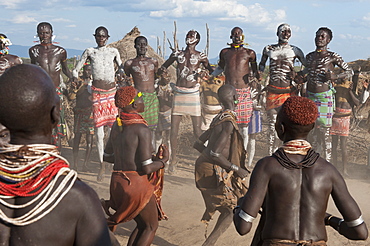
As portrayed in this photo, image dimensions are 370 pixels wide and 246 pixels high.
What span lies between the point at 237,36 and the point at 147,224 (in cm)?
492

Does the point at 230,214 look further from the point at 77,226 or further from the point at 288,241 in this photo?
the point at 77,226

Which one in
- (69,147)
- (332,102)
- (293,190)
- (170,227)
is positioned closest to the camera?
(293,190)

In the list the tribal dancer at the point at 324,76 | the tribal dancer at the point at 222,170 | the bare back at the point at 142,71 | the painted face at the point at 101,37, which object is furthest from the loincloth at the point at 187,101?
the tribal dancer at the point at 222,170

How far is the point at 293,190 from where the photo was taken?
2551mm

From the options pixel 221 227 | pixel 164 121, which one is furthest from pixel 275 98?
pixel 221 227

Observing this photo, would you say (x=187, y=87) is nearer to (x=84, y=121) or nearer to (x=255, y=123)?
(x=255, y=123)

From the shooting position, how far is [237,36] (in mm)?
8125

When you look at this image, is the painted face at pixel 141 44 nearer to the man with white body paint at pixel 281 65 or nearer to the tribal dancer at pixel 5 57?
the tribal dancer at pixel 5 57

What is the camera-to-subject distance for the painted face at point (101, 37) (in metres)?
8.00

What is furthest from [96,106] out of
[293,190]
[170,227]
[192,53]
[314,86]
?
[293,190]

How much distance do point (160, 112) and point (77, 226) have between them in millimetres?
7048

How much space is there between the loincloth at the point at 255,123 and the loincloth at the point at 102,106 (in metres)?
2.62

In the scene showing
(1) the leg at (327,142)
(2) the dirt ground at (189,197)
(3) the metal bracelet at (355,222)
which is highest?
(3) the metal bracelet at (355,222)

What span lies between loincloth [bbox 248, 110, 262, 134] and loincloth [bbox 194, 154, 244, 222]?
12.1ft
